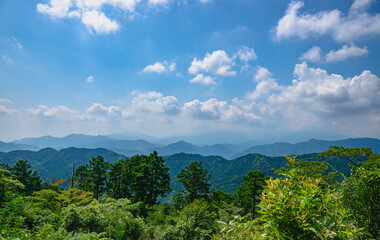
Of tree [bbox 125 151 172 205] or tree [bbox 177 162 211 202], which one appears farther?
tree [bbox 177 162 211 202]

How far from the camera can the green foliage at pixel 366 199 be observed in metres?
2.80

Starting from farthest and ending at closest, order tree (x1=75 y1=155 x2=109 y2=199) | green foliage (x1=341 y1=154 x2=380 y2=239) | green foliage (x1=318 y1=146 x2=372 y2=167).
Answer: tree (x1=75 y1=155 x2=109 y2=199) < green foliage (x1=318 y1=146 x2=372 y2=167) < green foliage (x1=341 y1=154 x2=380 y2=239)

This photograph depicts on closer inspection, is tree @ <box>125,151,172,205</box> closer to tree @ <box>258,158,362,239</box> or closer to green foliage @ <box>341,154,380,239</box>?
green foliage @ <box>341,154,380,239</box>

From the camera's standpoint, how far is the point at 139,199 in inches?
952

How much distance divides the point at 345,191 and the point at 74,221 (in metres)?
11.2

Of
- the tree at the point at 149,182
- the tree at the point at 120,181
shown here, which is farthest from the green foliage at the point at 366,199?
the tree at the point at 120,181

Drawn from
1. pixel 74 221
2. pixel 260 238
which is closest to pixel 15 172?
pixel 74 221

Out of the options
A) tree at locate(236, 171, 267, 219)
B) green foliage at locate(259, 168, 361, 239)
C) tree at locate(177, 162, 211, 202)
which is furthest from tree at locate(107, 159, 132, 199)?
green foliage at locate(259, 168, 361, 239)

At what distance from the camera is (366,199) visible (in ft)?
9.70

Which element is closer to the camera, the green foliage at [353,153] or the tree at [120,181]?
the green foliage at [353,153]

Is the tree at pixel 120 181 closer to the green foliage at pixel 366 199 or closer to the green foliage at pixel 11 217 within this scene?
the green foliage at pixel 11 217

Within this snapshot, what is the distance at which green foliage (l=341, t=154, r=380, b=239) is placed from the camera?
2804mm

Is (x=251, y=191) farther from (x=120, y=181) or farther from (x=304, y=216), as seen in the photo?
(x=304, y=216)

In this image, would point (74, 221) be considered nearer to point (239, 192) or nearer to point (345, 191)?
point (345, 191)
